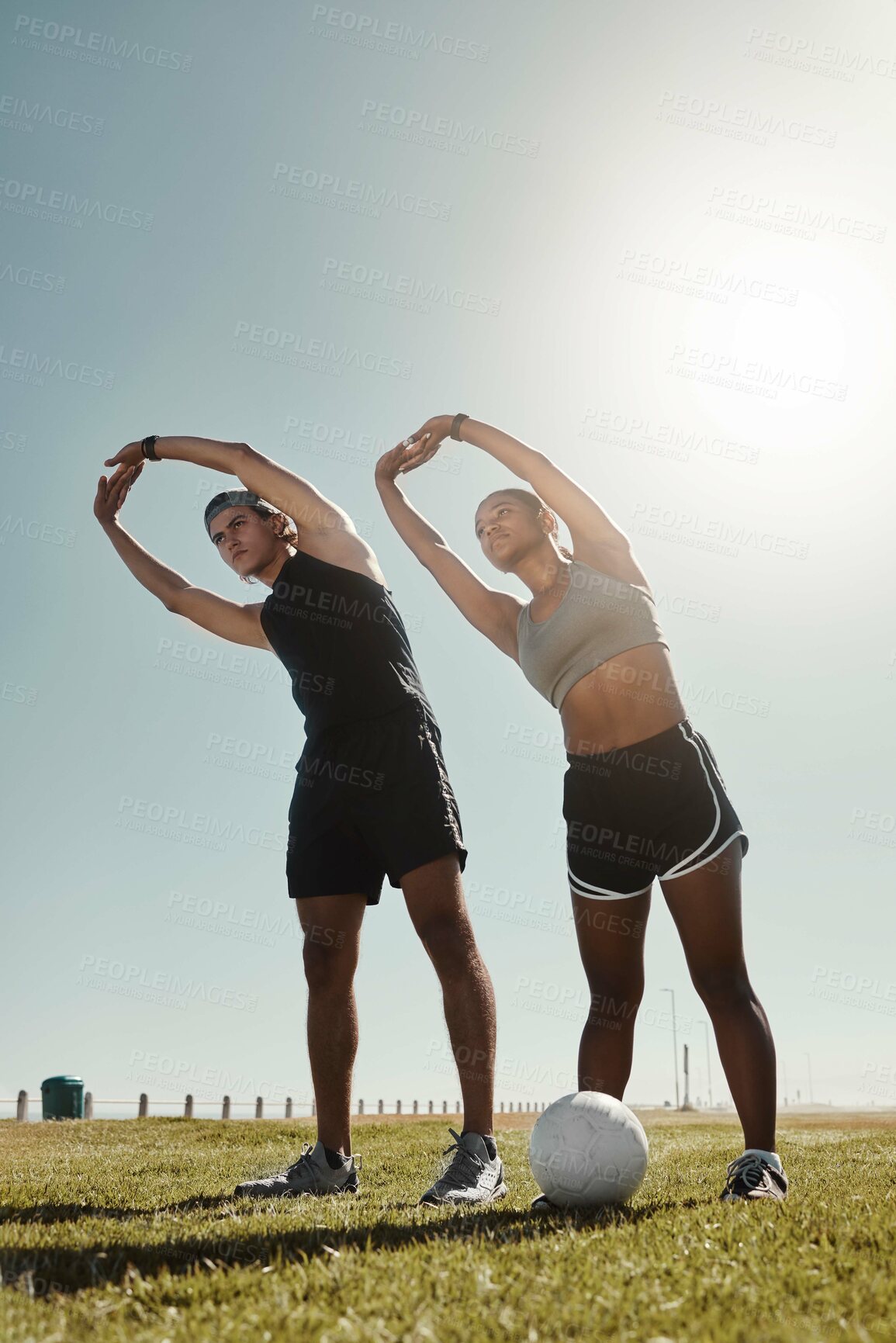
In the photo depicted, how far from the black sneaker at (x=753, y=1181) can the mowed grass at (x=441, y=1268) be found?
12cm

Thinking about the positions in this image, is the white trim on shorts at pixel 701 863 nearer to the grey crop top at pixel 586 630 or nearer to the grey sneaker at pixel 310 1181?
the grey crop top at pixel 586 630

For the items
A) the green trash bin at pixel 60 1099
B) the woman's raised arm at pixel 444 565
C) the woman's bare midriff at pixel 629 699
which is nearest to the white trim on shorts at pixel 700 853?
the woman's bare midriff at pixel 629 699

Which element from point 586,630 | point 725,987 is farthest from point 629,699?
point 725,987

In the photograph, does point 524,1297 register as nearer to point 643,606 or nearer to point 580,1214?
point 580,1214

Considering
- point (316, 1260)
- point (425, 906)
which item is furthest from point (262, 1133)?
point (316, 1260)

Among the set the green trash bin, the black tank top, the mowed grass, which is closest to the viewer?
the mowed grass

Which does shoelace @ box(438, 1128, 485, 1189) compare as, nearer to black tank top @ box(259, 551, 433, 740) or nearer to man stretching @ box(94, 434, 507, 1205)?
man stretching @ box(94, 434, 507, 1205)

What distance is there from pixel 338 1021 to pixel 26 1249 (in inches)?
76.0

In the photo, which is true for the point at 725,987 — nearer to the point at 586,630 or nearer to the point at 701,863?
the point at 701,863

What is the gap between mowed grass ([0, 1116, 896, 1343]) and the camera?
1.82m

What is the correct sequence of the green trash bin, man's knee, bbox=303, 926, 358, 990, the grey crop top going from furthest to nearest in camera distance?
the green trash bin, man's knee, bbox=303, 926, 358, 990, the grey crop top

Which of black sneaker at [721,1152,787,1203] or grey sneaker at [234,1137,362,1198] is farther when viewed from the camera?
grey sneaker at [234,1137,362,1198]

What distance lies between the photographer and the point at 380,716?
4625 millimetres

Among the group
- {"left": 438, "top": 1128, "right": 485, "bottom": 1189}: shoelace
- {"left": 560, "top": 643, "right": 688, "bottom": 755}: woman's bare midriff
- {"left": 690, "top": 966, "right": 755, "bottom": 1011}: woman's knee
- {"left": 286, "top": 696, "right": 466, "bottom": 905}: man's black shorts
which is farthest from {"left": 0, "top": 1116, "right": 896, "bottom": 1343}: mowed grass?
{"left": 560, "top": 643, "right": 688, "bottom": 755}: woman's bare midriff
